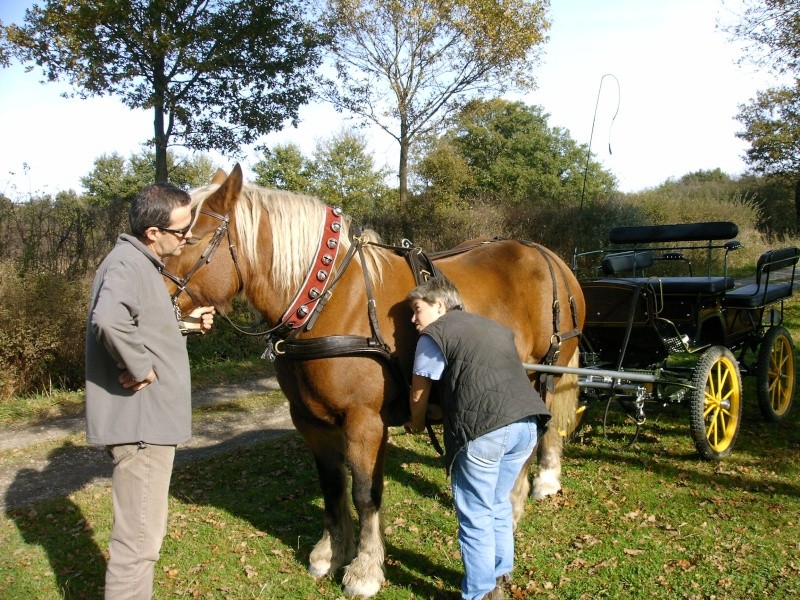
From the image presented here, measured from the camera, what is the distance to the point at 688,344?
216 inches

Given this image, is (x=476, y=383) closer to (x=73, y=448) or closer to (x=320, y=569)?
(x=320, y=569)

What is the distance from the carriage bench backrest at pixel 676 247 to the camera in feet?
17.7

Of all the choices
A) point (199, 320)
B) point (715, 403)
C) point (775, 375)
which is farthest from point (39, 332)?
point (775, 375)

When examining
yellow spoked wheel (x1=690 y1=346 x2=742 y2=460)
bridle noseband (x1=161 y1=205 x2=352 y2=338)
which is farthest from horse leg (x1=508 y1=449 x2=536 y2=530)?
bridle noseband (x1=161 y1=205 x2=352 y2=338)

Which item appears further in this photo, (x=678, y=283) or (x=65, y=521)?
(x=678, y=283)

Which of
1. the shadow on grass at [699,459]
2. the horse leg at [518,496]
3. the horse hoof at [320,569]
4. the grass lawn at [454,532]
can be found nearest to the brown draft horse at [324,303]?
the horse hoof at [320,569]

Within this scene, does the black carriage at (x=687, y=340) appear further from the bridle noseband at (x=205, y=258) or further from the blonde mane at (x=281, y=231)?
the bridle noseband at (x=205, y=258)

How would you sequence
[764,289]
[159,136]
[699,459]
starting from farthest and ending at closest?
[159,136], [764,289], [699,459]

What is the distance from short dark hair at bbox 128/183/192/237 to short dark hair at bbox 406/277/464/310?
115 cm

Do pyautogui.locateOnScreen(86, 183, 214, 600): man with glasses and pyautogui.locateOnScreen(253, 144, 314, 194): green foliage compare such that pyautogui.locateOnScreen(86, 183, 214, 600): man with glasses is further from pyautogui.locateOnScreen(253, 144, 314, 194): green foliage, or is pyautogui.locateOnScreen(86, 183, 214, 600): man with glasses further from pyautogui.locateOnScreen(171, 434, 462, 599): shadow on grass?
pyautogui.locateOnScreen(253, 144, 314, 194): green foliage

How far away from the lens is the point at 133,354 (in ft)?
7.98

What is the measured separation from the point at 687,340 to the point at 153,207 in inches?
174

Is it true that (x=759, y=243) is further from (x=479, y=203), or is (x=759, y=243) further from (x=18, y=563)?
(x=18, y=563)

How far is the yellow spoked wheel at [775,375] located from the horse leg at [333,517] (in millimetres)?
4192
